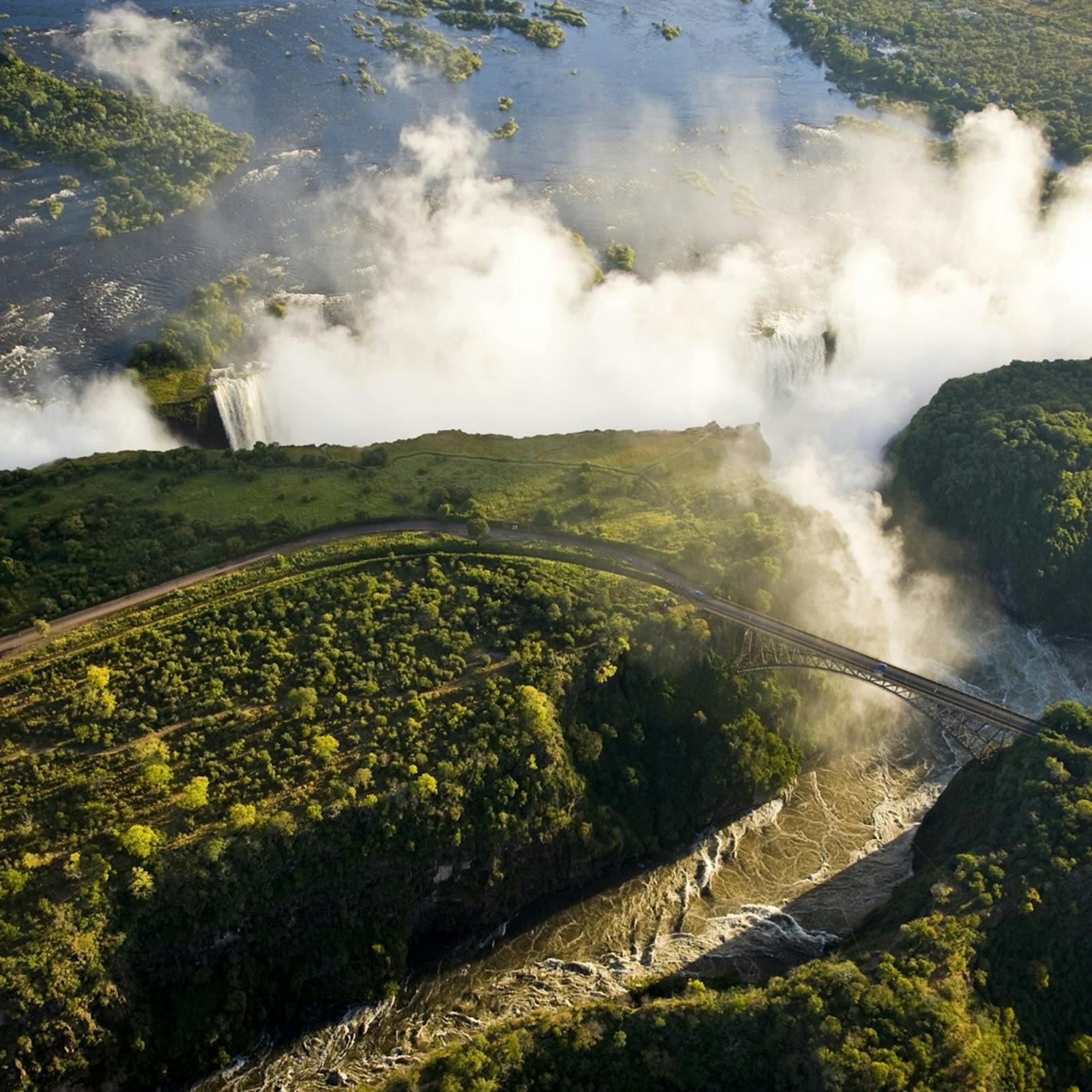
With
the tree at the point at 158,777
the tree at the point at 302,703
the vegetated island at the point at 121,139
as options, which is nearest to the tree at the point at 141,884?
the tree at the point at 158,777

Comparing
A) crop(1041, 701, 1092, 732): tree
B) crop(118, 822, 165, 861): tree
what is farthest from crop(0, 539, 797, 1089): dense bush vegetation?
crop(1041, 701, 1092, 732): tree

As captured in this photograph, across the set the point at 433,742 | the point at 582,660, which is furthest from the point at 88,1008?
the point at 582,660

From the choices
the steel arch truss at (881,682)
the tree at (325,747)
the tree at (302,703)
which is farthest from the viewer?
the steel arch truss at (881,682)

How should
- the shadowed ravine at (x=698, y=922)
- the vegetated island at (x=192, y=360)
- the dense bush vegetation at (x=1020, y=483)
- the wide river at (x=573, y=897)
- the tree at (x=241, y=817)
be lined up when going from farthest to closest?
the vegetated island at (x=192, y=360) < the dense bush vegetation at (x=1020, y=483) < the wide river at (x=573, y=897) < the shadowed ravine at (x=698, y=922) < the tree at (x=241, y=817)

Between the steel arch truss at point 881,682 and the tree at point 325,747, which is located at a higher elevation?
the steel arch truss at point 881,682

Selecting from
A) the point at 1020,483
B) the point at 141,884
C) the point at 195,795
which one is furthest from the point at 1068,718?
the point at 141,884

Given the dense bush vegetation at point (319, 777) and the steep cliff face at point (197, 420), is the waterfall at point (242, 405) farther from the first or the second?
the dense bush vegetation at point (319, 777)

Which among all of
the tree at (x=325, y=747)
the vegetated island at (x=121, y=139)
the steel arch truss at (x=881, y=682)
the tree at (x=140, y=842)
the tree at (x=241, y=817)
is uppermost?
the vegetated island at (x=121, y=139)

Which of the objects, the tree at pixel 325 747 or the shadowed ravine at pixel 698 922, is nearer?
the shadowed ravine at pixel 698 922
